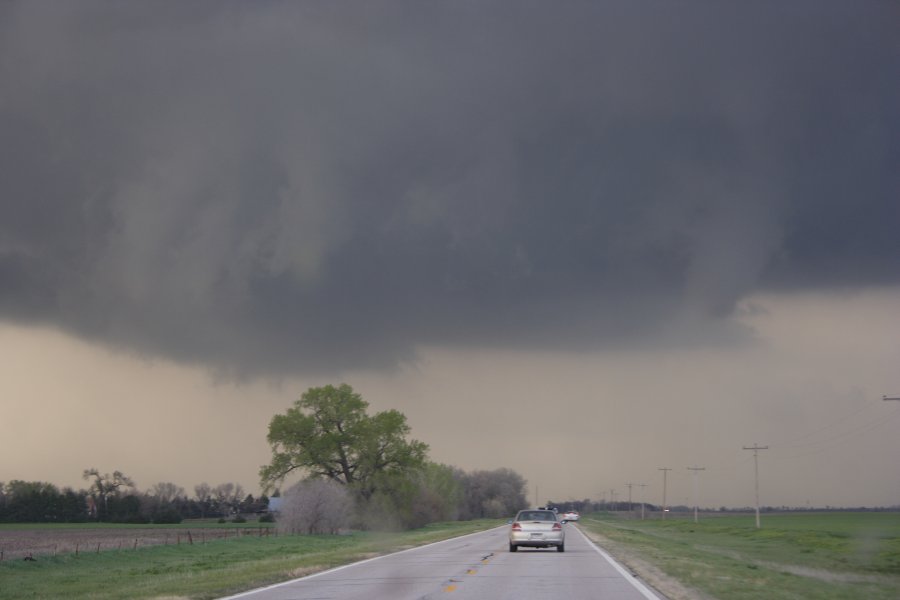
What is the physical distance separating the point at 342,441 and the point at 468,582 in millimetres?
67805

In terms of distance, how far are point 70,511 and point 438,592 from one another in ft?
402

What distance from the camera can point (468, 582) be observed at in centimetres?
2106

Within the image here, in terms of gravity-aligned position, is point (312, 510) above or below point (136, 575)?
below

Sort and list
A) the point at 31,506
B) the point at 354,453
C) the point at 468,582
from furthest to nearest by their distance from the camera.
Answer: the point at 31,506, the point at 354,453, the point at 468,582

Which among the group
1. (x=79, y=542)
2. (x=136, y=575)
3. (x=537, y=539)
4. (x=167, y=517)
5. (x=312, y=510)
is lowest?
(x=167, y=517)

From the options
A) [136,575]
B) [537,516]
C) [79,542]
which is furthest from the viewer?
[79,542]

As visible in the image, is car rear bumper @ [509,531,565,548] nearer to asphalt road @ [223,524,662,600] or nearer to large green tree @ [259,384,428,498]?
asphalt road @ [223,524,662,600]

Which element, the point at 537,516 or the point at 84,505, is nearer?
the point at 537,516

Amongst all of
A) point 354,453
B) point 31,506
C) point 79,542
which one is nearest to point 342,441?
point 354,453

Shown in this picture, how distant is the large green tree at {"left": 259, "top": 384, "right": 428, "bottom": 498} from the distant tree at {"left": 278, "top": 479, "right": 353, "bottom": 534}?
316 inches

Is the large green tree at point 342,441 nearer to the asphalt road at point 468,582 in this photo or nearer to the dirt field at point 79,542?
the dirt field at point 79,542

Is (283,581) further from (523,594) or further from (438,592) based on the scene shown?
(523,594)

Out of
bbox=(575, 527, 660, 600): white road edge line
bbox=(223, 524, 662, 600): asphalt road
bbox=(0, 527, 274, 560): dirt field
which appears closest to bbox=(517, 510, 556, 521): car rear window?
bbox=(575, 527, 660, 600): white road edge line

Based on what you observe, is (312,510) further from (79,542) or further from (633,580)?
(633,580)
